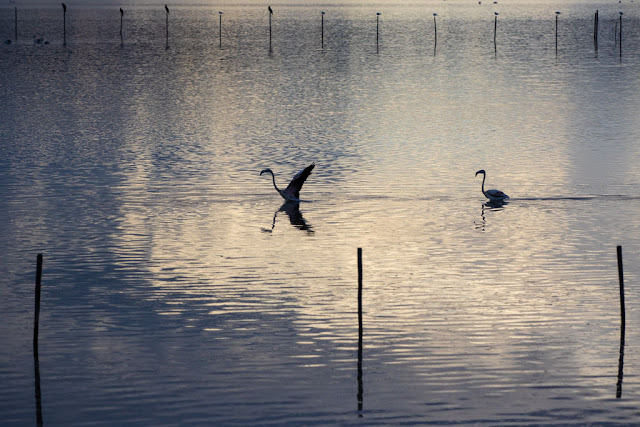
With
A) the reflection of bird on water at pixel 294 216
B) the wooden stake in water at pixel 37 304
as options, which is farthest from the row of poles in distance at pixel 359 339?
the reflection of bird on water at pixel 294 216

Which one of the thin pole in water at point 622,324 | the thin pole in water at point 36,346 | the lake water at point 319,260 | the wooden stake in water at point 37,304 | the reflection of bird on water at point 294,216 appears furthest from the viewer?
the reflection of bird on water at point 294,216

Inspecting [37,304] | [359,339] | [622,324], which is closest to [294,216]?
[359,339]

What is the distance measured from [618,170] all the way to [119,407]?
25.2 meters

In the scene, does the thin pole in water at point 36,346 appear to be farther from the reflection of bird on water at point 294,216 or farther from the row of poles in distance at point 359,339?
the reflection of bird on water at point 294,216

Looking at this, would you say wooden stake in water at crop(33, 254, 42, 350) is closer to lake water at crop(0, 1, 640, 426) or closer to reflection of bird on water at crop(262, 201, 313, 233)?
lake water at crop(0, 1, 640, 426)

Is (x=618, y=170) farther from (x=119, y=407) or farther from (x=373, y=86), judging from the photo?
(x=373, y=86)

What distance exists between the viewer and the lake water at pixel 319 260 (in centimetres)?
1617

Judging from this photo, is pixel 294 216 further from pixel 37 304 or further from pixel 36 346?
pixel 37 304

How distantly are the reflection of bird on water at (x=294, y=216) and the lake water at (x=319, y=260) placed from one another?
0.13m

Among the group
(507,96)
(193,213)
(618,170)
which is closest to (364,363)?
(193,213)

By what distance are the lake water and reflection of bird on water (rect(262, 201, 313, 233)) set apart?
129mm

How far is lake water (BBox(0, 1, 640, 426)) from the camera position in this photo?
53.1 feet

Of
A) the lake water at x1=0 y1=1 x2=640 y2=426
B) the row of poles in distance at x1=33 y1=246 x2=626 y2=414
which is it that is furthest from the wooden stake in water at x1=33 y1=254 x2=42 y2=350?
the lake water at x1=0 y1=1 x2=640 y2=426

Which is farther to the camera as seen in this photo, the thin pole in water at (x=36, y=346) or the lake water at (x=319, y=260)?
the lake water at (x=319, y=260)
